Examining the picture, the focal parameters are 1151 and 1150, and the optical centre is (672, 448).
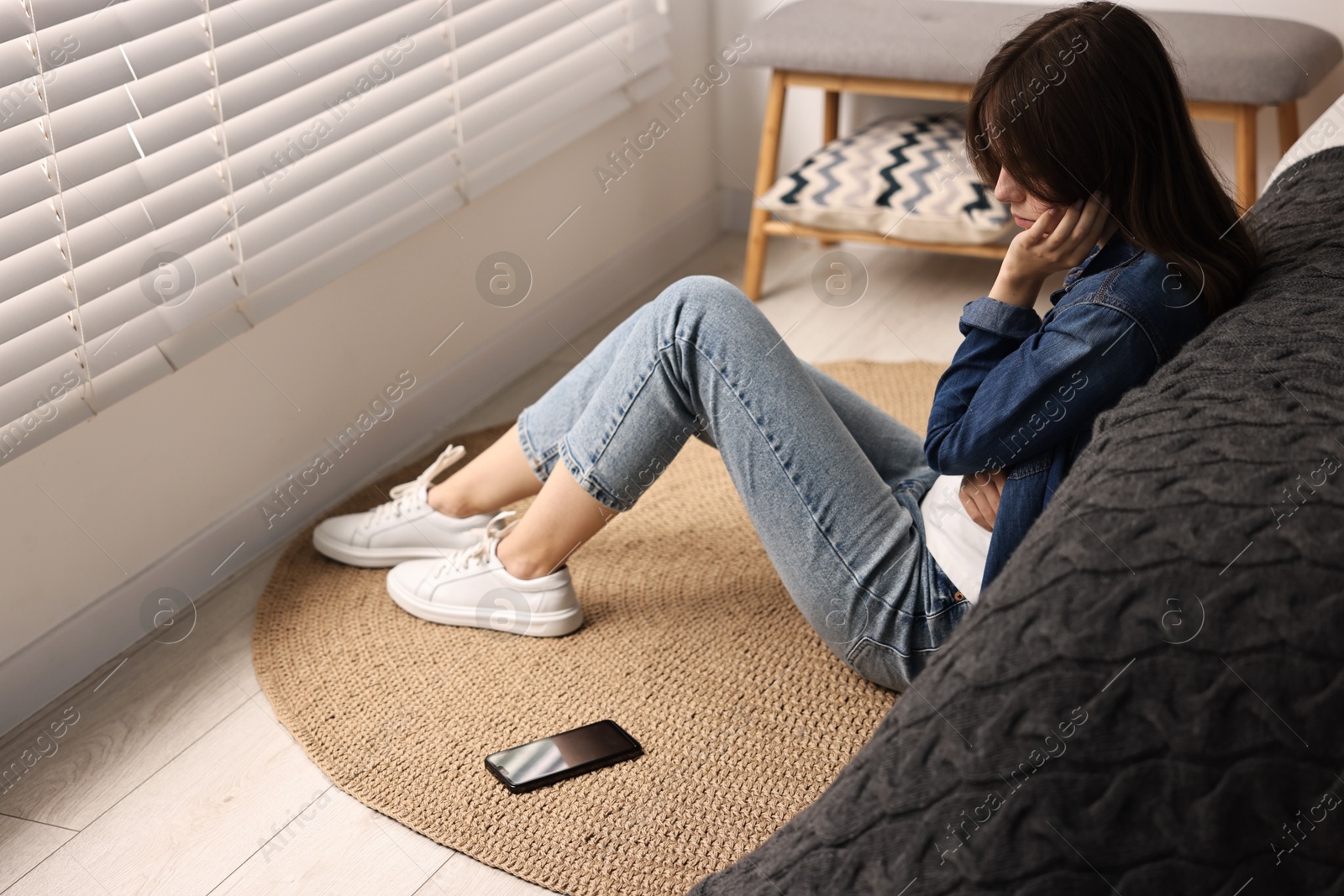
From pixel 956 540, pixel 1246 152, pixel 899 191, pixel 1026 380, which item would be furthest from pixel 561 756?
pixel 1246 152

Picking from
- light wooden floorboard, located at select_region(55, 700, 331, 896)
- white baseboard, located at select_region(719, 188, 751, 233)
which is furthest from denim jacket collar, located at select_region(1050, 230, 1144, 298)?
white baseboard, located at select_region(719, 188, 751, 233)

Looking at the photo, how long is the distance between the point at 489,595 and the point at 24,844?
1.86ft

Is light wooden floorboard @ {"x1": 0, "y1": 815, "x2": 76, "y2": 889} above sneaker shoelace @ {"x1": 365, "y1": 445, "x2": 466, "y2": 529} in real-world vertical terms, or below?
below

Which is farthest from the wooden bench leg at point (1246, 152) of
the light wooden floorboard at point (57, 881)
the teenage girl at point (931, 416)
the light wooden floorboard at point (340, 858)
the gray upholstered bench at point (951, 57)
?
the light wooden floorboard at point (57, 881)

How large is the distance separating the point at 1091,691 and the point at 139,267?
4.12 feet

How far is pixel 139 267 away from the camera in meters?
1.45

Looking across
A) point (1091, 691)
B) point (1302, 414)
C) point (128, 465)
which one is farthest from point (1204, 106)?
point (128, 465)

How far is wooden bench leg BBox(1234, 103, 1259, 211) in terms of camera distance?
1.98 m

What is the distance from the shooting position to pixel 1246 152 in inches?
78.9

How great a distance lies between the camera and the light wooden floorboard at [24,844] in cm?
121

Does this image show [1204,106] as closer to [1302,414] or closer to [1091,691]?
[1302,414]

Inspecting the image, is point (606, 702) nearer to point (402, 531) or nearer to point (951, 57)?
point (402, 531)

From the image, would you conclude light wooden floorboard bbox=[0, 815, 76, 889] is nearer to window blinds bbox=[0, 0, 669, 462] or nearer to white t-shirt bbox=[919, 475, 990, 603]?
window blinds bbox=[0, 0, 669, 462]

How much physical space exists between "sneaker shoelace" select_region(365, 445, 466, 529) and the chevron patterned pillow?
95cm
